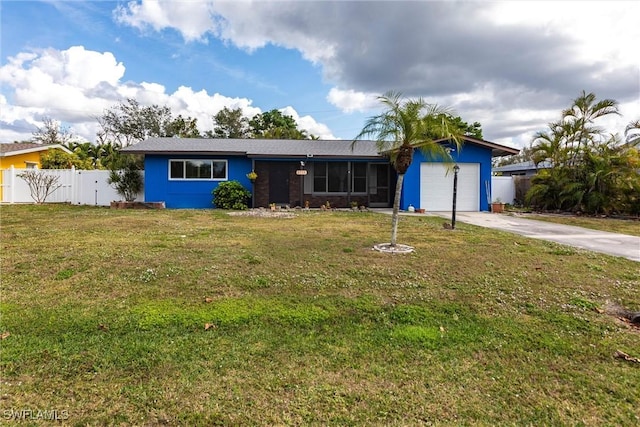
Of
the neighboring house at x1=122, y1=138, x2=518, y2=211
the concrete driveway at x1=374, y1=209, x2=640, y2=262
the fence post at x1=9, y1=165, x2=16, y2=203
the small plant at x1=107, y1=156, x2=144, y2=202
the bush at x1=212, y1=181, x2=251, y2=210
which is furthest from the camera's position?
the fence post at x1=9, y1=165, x2=16, y2=203

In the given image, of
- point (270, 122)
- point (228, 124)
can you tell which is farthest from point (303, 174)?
point (228, 124)

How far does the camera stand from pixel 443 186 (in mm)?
16328

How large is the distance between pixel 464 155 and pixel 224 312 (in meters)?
14.9

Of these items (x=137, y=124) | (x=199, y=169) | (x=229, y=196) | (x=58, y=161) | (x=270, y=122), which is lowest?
(x=229, y=196)

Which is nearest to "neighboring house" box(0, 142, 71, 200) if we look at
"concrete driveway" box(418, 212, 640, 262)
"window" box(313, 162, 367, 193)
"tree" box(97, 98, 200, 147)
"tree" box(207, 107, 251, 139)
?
"tree" box(97, 98, 200, 147)

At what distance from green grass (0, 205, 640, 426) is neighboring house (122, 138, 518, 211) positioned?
10.3 metres

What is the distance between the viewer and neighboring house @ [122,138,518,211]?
16031mm

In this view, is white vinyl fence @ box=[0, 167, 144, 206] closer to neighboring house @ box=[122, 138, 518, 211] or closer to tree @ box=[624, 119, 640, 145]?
neighboring house @ box=[122, 138, 518, 211]

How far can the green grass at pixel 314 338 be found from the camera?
2230 millimetres

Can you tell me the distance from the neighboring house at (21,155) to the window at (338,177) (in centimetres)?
1612

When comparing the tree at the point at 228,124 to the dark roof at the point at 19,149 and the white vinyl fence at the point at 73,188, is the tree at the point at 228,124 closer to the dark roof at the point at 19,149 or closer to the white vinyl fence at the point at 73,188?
the dark roof at the point at 19,149

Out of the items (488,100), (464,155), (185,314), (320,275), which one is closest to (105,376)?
(185,314)

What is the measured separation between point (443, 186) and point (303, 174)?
632cm

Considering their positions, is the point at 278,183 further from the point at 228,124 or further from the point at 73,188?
the point at 228,124
